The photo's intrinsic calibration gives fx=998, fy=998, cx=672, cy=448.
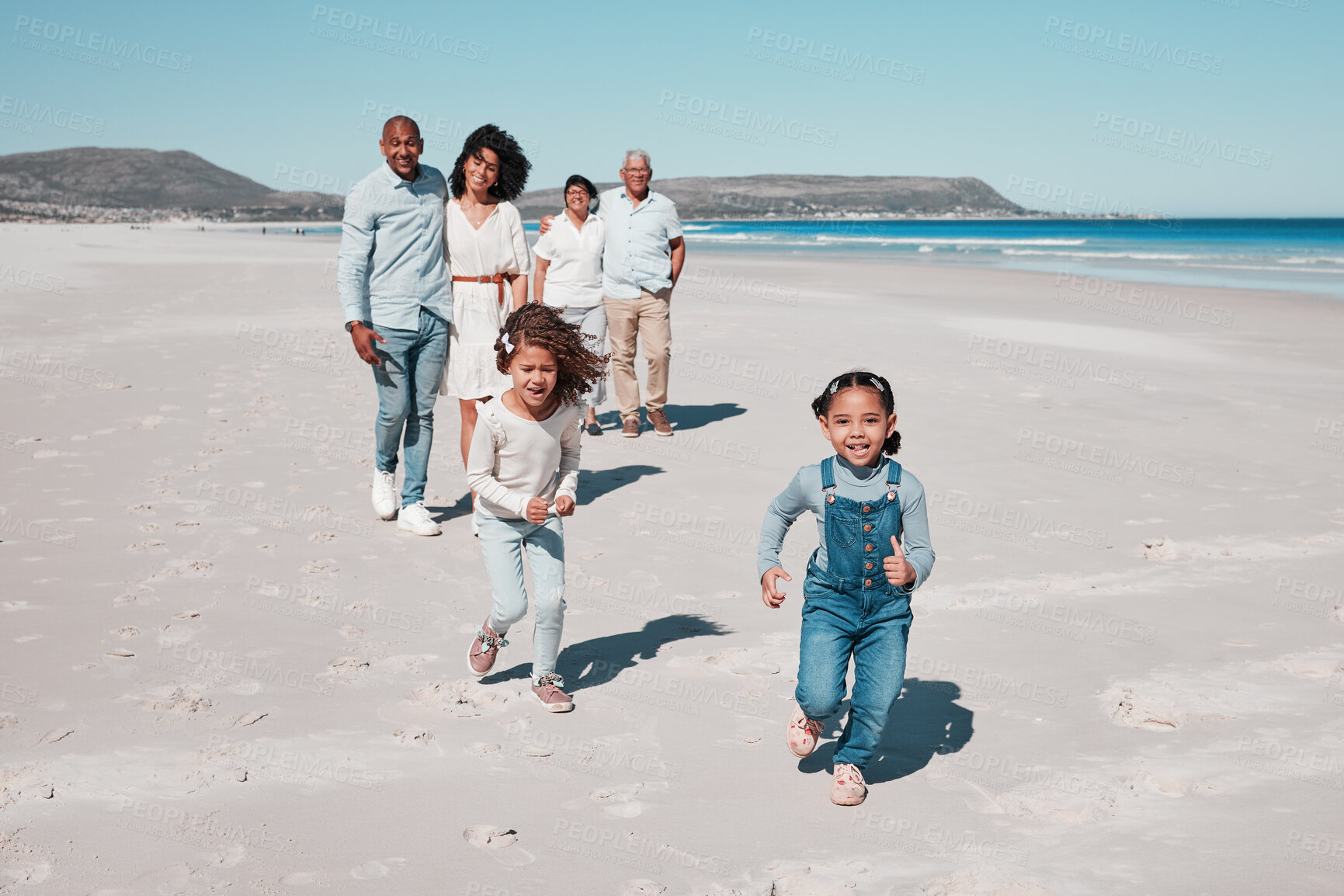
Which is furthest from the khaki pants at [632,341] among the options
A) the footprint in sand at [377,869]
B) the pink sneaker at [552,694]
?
the footprint in sand at [377,869]

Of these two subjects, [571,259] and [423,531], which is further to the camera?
[571,259]

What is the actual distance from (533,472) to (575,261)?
4.34 metres

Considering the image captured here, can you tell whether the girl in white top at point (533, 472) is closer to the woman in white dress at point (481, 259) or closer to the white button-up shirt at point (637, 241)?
the woman in white dress at point (481, 259)

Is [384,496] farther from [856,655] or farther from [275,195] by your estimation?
[275,195]

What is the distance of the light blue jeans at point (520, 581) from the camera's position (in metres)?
3.49

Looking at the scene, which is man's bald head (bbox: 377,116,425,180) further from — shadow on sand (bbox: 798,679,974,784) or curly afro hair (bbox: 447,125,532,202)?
shadow on sand (bbox: 798,679,974,784)

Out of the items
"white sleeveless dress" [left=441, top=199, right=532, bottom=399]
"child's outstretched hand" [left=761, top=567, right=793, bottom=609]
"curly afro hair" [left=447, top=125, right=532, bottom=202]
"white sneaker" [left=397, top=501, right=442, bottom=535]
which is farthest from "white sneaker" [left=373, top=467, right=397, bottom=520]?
"child's outstretched hand" [left=761, top=567, right=793, bottom=609]

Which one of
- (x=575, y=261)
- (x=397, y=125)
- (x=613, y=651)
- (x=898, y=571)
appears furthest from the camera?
(x=575, y=261)

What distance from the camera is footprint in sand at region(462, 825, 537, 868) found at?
8.55 feet

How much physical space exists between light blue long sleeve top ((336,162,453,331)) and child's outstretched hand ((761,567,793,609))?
312 centimetres

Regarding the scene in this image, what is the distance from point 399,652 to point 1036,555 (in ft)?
10.7

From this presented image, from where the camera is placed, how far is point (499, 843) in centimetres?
267

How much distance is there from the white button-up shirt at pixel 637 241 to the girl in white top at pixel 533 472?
13.9ft

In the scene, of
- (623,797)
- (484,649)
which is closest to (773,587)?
(623,797)
